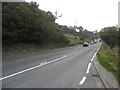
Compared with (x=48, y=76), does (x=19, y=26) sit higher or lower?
higher

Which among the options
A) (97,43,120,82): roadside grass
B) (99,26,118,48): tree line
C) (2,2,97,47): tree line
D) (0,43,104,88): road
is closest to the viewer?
(0,43,104,88): road

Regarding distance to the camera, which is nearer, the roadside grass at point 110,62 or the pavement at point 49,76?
the pavement at point 49,76

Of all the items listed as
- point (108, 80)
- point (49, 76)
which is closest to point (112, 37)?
point (49, 76)

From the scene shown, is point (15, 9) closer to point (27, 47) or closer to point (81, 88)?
point (27, 47)

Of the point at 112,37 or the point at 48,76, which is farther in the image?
the point at 112,37

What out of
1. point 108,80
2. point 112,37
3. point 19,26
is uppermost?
point 19,26

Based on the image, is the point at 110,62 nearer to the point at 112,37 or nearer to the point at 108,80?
the point at 108,80

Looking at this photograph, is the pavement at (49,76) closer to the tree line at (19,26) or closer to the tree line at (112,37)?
the tree line at (19,26)

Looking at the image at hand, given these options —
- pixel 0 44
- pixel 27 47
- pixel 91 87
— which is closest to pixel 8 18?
pixel 0 44

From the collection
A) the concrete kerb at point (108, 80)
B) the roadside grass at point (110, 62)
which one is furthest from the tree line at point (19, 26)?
the concrete kerb at point (108, 80)

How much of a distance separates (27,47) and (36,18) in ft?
20.7

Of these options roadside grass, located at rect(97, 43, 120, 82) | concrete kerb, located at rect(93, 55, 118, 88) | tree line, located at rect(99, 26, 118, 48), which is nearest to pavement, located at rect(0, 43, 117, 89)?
concrete kerb, located at rect(93, 55, 118, 88)

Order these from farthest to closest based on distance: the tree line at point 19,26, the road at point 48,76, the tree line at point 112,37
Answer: the tree line at point 112,37 < the tree line at point 19,26 < the road at point 48,76

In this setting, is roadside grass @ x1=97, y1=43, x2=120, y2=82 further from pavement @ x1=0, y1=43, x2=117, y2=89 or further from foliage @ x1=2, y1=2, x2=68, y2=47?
foliage @ x1=2, y1=2, x2=68, y2=47
